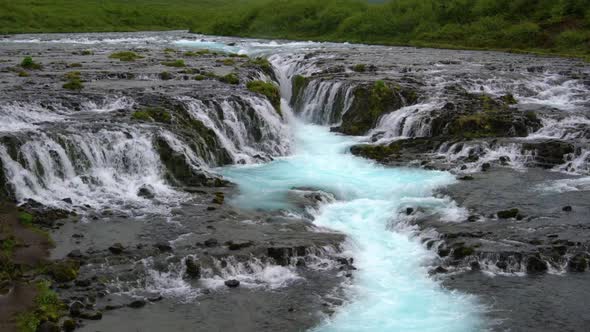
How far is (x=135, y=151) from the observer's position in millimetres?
27578

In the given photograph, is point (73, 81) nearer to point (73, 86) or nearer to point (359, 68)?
point (73, 86)

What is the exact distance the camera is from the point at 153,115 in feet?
104

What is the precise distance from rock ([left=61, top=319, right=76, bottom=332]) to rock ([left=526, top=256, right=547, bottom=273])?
42.3 feet

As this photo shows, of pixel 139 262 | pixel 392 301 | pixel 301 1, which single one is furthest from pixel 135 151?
pixel 301 1

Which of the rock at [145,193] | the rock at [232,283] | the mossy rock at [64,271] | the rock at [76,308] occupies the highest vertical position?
the rock at [145,193]

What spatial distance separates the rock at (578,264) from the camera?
18983 millimetres

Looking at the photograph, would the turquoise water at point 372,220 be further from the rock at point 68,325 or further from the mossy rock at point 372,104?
the rock at point 68,325

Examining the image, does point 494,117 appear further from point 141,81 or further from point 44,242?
point 44,242

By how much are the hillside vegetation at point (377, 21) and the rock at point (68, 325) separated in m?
57.2

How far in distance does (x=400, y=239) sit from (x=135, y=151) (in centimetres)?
1221

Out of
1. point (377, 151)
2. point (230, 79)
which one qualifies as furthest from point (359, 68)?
point (377, 151)

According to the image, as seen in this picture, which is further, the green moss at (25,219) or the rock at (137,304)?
the green moss at (25,219)

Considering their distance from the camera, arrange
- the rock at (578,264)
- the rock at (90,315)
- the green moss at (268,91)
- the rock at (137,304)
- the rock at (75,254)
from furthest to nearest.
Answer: the green moss at (268,91), the rock at (75,254), the rock at (578,264), the rock at (137,304), the rock at (90,315)

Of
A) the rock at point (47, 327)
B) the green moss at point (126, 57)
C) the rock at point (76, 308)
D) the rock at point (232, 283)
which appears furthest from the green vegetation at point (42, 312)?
the green moss at point (126, 57)
